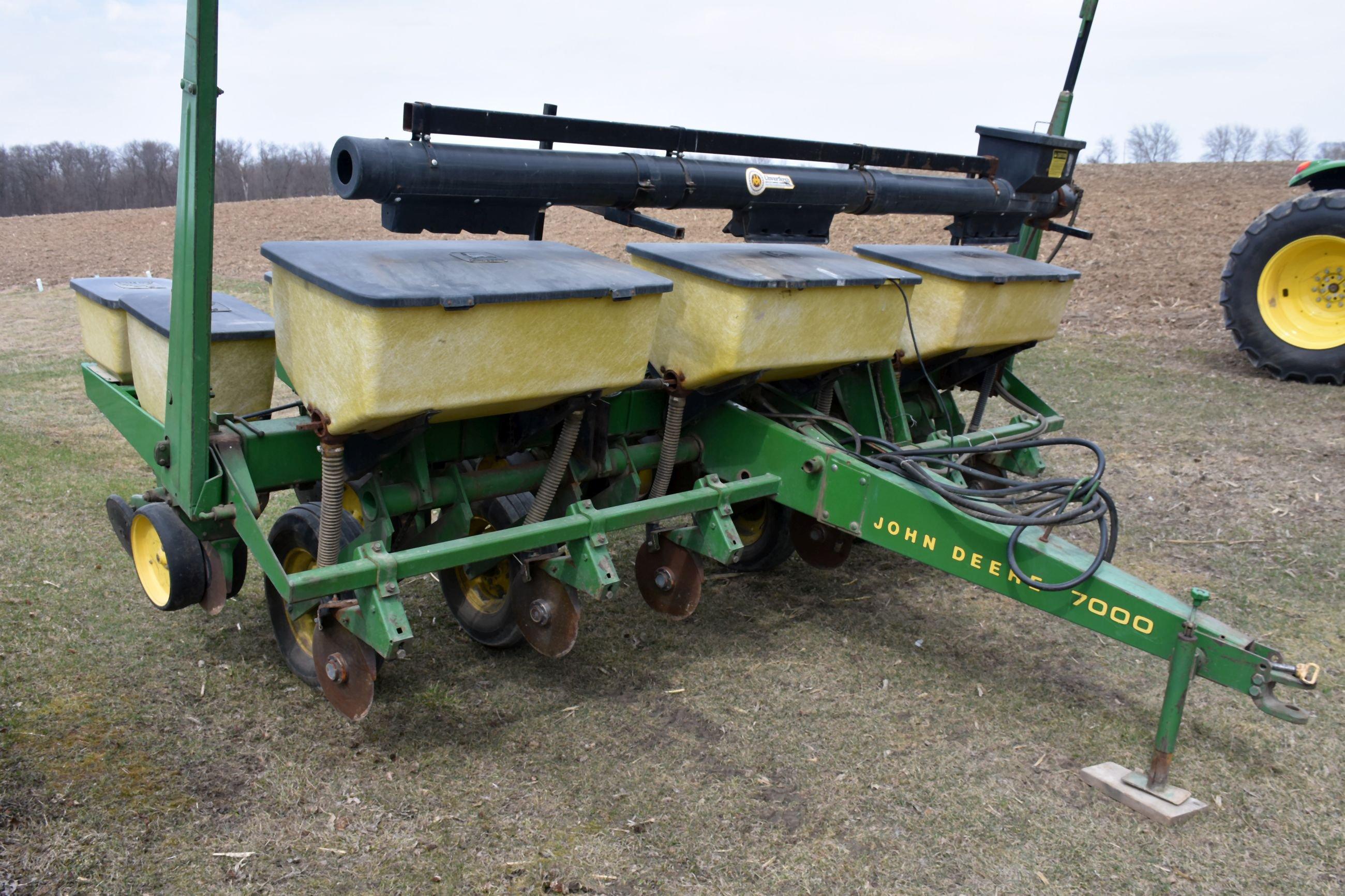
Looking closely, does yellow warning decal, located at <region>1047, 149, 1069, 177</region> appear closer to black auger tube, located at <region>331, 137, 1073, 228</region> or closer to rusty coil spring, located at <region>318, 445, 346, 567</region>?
black auger tube, located at <region>331, 137, 1073, 228</region>

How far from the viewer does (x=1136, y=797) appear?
2832 millimetres

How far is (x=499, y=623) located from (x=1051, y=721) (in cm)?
173

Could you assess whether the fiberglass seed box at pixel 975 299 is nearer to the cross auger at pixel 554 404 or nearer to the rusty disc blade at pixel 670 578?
the cross auger at pixel 554 404

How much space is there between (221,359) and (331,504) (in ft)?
2.22

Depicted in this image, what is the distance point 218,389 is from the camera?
3201 millimetres

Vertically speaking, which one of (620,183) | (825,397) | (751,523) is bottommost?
(751,523)

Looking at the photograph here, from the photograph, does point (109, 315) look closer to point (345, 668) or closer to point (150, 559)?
point (150, 559)

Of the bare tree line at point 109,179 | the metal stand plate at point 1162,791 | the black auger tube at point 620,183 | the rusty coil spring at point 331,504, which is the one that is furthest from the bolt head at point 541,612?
the bare tree line at point 109,179

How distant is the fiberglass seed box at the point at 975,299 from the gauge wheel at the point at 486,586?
158 cm

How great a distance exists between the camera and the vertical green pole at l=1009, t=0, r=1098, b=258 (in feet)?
14.9

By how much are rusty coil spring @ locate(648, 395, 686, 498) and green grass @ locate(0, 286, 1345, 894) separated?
55cm

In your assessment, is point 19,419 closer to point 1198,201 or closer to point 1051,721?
point 1051,721

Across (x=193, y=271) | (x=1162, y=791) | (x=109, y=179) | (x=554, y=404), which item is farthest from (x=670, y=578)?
(x=109, y=179)

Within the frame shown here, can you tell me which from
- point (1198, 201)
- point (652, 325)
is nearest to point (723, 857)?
point (652, 325)
